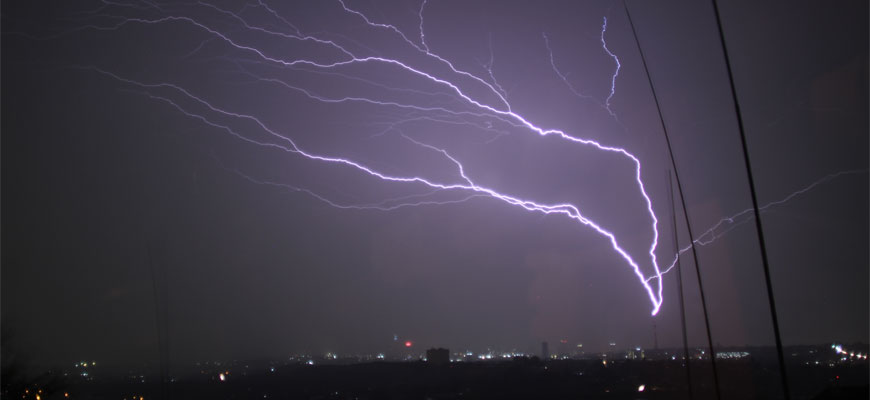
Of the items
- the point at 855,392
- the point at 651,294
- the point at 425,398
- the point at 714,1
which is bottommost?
the point at 425,398

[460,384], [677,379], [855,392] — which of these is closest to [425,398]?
[460,384]

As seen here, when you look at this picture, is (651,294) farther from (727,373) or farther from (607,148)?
(727,373)

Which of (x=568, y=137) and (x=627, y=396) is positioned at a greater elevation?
(x=568, y=137)

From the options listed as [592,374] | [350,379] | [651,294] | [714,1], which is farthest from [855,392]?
[350,379]

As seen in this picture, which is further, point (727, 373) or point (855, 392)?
point (727, 373)

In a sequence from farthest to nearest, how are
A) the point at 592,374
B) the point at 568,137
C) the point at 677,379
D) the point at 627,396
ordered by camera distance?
the point at 592,374 < the point at 677,379 < the point at 627,396 < the point at 568,137

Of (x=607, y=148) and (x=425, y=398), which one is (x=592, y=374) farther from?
(x=607, y=148)

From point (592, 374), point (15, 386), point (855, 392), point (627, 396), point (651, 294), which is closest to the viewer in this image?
point (855, 392)

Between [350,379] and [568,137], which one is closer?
[568,137]

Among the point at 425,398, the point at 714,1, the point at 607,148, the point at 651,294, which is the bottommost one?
the point at 425,398
